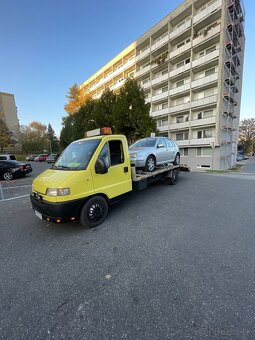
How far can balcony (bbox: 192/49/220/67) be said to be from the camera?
18.6 m

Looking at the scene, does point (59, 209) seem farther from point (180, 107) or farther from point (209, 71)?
point (209, 71)

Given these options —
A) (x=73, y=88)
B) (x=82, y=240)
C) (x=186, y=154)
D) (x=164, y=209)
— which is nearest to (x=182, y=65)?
(x=186, y=154)

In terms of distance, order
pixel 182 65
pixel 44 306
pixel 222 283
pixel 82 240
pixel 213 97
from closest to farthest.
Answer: pixel 44 306
pixel 222 283
pixel 82 240
pixel 213 97
pixel 182 65

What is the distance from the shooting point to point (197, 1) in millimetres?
19703

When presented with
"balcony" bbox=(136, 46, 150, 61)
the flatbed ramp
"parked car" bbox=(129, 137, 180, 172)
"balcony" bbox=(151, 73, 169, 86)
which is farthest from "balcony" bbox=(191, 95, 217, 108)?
"parked car" bbox=(129, 137, 180, 172)

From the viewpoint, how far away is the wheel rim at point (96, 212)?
12.9 feet

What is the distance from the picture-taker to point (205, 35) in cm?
1920

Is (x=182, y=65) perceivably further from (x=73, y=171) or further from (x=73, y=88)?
(x=73, y=171)

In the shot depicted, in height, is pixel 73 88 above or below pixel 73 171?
above

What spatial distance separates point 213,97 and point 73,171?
21.6m

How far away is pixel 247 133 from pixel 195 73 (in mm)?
53526

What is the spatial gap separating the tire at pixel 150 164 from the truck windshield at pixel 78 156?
2.42m

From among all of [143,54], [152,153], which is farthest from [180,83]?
[152,153]

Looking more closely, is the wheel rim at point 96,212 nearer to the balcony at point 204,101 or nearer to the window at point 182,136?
the balcony at point 204,101
